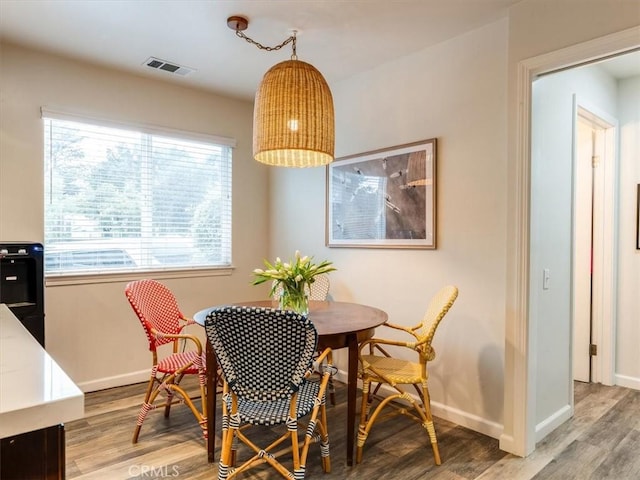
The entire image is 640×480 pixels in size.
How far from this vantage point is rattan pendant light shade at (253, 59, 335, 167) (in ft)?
7.03

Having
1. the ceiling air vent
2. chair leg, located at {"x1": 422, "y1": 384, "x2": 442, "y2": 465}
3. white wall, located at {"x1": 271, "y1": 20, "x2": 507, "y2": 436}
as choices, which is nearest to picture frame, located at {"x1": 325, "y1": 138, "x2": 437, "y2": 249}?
white wall, located at {"x1": 271, "y1": 20, "x2": 507, "y2": 436}

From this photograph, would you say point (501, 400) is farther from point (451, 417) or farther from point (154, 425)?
point (154, 425)

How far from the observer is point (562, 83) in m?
2.71

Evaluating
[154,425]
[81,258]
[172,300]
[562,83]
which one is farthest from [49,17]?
[562,83]

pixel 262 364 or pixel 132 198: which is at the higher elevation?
pixel 132 198

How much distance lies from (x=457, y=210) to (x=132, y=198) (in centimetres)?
275

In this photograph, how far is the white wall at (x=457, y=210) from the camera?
2543 millimetres

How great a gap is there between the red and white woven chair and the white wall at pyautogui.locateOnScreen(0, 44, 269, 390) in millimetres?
696

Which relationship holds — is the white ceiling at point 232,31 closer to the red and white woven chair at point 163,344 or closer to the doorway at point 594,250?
the doorway at point 594,250

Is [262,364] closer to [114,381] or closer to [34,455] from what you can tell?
[34,455]

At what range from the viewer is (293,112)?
2139mm

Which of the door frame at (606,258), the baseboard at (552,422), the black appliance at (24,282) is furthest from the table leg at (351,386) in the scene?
the door frame at (606,258)

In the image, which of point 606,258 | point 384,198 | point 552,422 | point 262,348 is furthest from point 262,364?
point 606,258

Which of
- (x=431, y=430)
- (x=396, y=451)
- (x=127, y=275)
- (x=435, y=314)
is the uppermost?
(x=127, y=275)
